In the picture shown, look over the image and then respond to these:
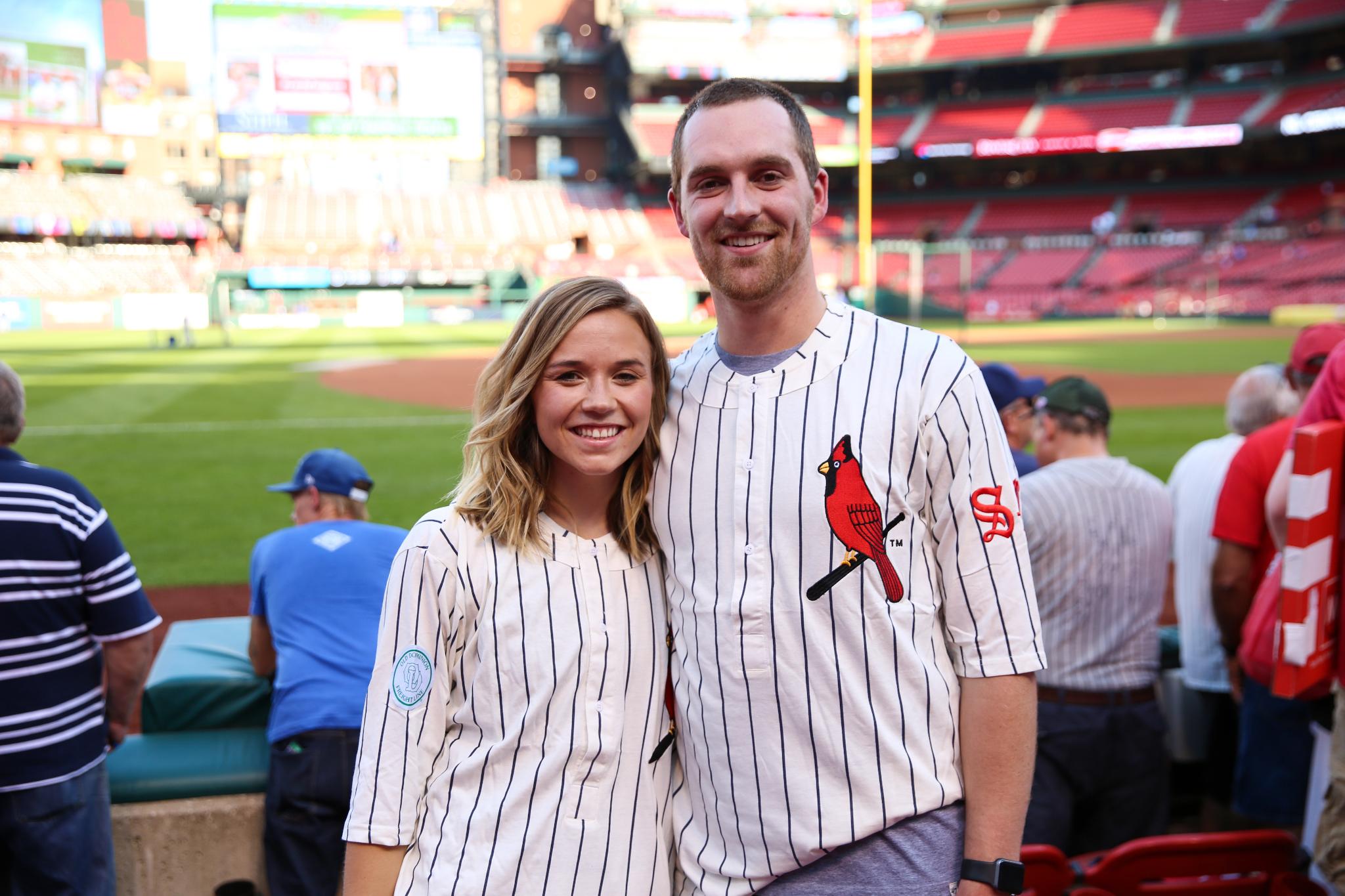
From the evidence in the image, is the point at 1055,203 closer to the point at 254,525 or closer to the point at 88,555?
the point at 254,525

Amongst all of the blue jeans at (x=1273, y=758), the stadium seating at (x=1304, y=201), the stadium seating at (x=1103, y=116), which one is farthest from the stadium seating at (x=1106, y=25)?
the blue jeans at (x=1273, y=758)

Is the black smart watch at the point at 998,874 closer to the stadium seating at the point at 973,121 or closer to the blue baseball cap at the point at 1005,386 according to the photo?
the blue baseball cap at the point at 1005,386

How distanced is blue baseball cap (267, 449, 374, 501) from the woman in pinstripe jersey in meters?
1.97

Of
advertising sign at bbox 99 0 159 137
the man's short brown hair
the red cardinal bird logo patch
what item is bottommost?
the red cardinal bird logo patch

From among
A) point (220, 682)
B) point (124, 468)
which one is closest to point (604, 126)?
point (124, 468)

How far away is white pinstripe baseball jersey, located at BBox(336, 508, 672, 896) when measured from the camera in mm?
1901

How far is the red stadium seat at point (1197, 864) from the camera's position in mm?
3031

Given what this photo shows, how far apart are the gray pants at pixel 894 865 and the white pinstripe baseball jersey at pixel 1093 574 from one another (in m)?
1.60

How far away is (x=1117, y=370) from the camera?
19812 mm

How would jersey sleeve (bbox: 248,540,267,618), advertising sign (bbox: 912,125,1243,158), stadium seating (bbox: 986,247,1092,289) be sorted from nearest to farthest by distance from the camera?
1. jersey sleeve (bbox: 248,540,267,618)
2. stadium seating (bbox: 986,247,1092,289)
3. advertising sign (bbox: 912,125,1243,158)

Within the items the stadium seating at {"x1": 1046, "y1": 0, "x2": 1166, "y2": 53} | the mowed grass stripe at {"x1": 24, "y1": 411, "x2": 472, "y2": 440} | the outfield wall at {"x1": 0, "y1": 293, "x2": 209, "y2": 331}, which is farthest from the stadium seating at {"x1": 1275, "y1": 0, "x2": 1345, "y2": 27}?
the outfield wall at {"x1": 0, "y1": 293, "x2": 209, "y2": 331}

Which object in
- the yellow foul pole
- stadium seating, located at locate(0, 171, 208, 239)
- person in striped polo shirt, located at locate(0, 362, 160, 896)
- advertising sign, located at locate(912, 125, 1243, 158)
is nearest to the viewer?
person in striped polo shirt, located at locate(0, 362, 160, 896)

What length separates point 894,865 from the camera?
1.87 metres

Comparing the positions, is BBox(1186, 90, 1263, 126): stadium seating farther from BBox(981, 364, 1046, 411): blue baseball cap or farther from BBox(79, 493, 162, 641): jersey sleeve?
BBox(79, 493, 162, 641): jersey sleeve
